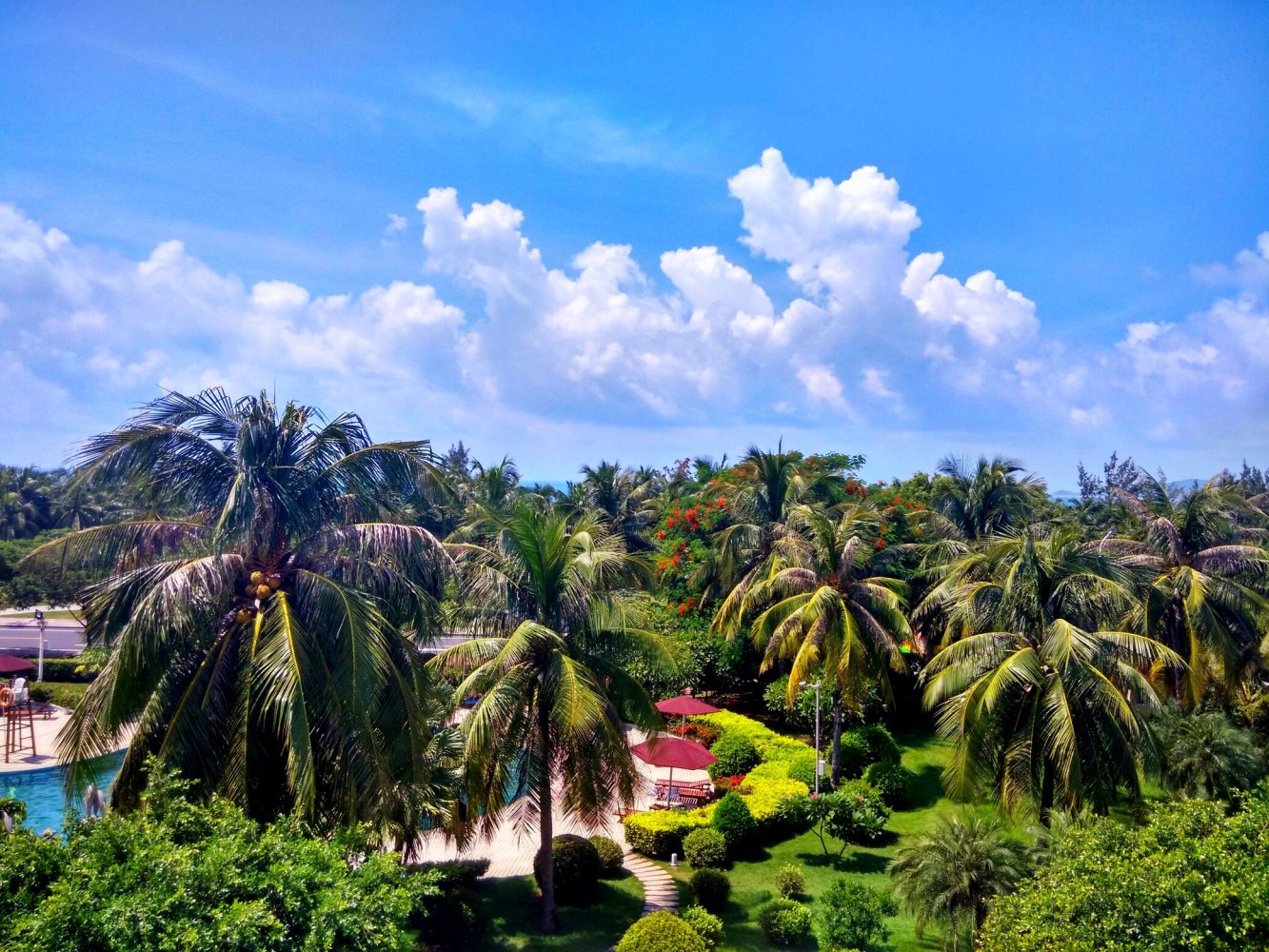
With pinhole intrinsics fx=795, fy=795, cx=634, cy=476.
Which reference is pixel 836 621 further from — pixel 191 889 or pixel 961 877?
pixel 191 889

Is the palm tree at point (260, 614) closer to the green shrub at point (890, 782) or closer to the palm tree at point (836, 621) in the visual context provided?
the palm tree at point (836, 621)

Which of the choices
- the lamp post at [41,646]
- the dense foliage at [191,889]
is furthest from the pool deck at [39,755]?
the dense foliage at [191,889]

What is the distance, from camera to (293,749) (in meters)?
9.05

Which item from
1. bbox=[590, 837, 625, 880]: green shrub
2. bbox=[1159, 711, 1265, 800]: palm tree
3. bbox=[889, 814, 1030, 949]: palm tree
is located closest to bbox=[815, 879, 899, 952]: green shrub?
bbox=[889, 814, 1030, 949]: palm tree

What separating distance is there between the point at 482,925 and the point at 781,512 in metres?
18.0

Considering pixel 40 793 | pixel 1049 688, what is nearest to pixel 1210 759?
pixel 1049 688

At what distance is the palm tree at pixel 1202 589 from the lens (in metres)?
18.8

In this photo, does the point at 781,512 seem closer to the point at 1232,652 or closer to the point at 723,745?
the point at 723,745

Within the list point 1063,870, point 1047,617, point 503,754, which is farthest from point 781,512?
point 1063,870

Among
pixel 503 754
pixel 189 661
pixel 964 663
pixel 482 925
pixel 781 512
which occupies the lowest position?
pixel 482 925

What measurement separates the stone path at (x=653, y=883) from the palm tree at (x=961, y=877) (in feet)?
15.8

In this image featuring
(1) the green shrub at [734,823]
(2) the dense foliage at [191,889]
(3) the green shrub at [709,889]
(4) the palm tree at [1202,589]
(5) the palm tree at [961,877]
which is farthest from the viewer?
(4) the palm tree at [1202,589]

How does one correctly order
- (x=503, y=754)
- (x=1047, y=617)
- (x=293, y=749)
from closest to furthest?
(x=293, y=749), (x=503, y=754), (x=1047, y=617)

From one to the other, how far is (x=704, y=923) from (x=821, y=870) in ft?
16.3
